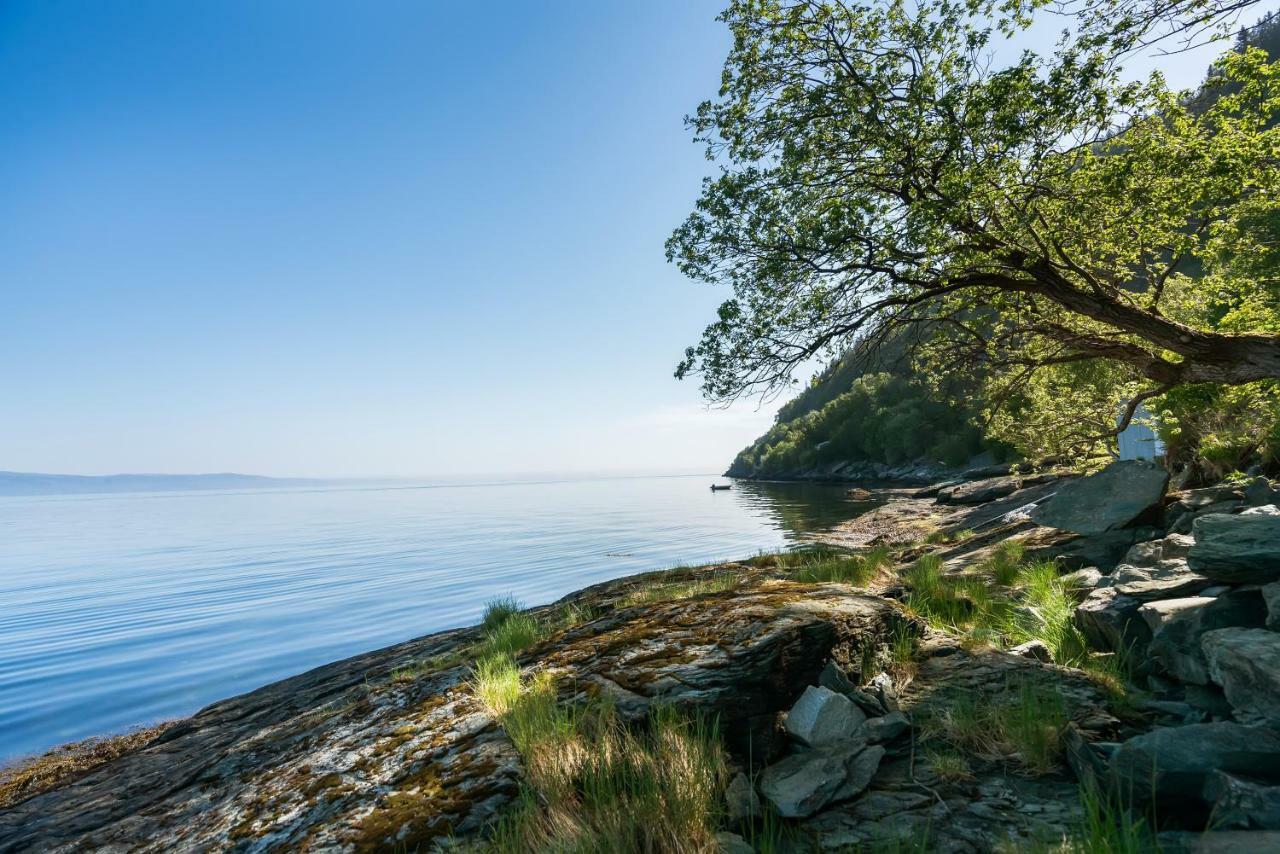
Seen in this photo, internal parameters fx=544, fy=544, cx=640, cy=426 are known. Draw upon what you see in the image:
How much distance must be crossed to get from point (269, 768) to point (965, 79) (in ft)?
46.3

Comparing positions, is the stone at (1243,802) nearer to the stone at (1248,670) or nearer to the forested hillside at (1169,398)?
the stone at (1248,670)

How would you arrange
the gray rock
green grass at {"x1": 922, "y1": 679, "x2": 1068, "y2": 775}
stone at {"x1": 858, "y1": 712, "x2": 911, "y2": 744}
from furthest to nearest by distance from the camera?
the gray rock < stone at {"x1": 858, "y1": 712, "x2": 911, "y2": 744} < green grass at {"x1": 922, "y1": 679, "x2": 1068, "y2": 775}

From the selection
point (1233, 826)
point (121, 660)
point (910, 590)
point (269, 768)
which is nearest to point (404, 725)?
point (269, 768)

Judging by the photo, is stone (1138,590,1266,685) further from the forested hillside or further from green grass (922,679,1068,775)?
the forested hillside

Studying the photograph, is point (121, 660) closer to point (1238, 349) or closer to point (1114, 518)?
point (1114, 518)

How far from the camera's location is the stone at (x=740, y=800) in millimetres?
3412

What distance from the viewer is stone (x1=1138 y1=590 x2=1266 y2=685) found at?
4473 millimetres

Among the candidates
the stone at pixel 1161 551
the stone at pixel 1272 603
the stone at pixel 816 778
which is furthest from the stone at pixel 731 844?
the stone at pixel 1161 551

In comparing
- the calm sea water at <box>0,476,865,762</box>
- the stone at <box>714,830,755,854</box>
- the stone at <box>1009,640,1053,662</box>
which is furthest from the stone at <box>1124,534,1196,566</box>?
the calm sea water at <box>0,476,865,762</box>

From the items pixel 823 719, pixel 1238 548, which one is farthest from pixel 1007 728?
pixel 1238 548

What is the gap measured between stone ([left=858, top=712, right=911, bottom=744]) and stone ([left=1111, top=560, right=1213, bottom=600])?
3.70 metres

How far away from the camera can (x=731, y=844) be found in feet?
9.96

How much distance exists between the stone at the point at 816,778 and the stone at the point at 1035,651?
9.38 ft

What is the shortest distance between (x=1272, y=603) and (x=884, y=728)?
10.7 ft
